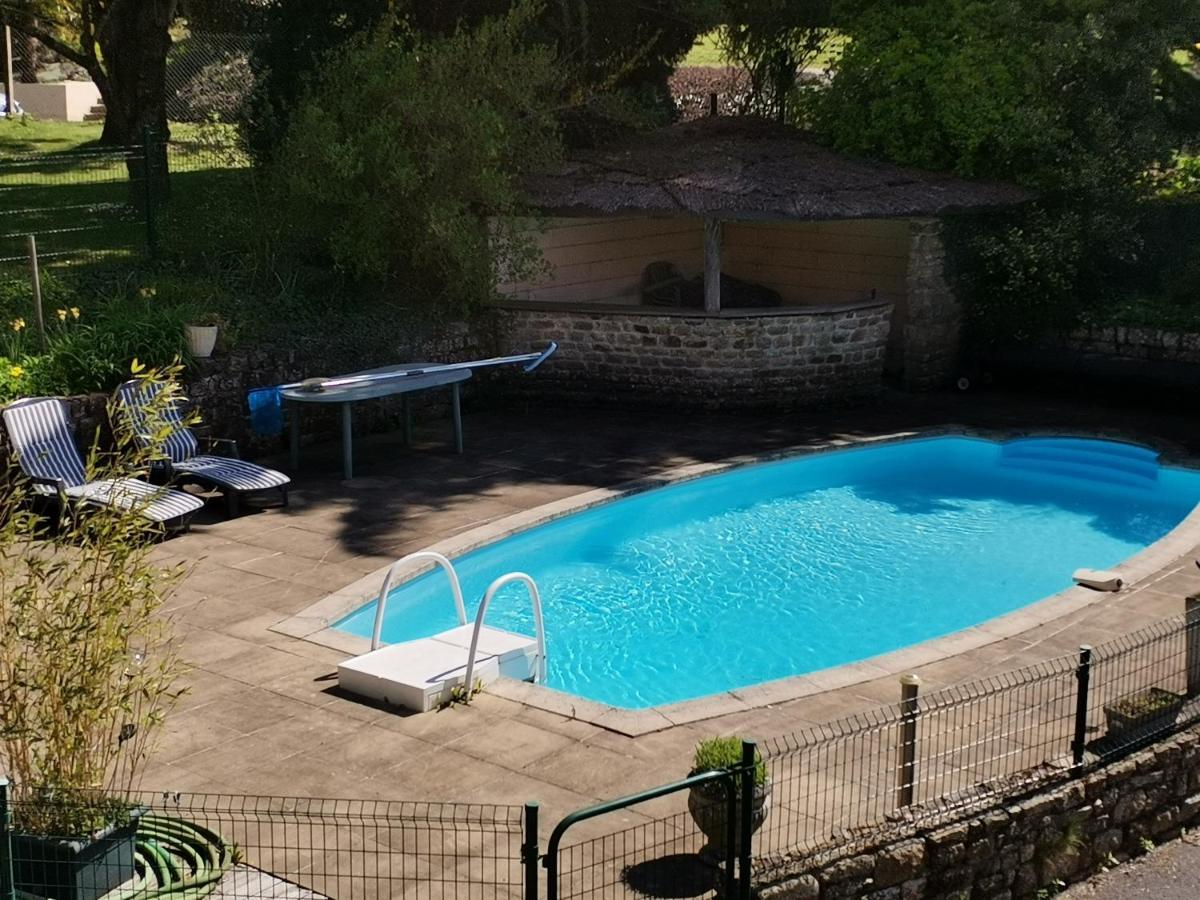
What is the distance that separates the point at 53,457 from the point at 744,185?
29.7 feet

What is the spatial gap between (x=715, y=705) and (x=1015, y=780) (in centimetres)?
198

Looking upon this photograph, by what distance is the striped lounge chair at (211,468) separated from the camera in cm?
1372

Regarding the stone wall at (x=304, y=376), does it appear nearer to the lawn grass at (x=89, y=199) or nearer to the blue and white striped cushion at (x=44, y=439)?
the blue and white striped cushion at (x=44, y=439)

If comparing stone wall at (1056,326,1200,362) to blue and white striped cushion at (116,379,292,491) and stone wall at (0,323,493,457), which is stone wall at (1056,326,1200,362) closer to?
stone wall at (0,323,493,457)

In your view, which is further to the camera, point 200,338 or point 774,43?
point 774,43

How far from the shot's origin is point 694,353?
18625 millimetres

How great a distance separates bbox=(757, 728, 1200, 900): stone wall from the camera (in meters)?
7.61

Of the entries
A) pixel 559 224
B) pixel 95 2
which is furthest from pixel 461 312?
pixel 95 2

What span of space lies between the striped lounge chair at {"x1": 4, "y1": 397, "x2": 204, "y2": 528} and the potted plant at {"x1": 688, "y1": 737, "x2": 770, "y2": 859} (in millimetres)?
6914

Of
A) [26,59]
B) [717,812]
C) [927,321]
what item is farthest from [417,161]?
[26,59]

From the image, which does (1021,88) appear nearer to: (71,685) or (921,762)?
(921,762)

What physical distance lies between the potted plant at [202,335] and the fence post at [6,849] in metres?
8.79

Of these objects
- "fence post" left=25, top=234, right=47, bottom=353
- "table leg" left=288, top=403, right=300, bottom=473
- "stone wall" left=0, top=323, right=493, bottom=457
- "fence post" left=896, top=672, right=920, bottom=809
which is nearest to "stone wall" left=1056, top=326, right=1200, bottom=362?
"stone wall" left=0, top=323, right=493, bottom=457

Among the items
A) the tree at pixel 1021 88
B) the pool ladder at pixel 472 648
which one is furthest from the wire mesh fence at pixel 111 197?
the tree at pixel 1021 88
